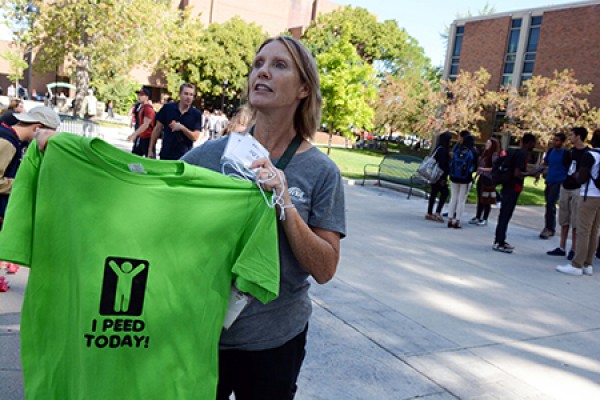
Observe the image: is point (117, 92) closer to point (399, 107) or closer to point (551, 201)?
point (399, 107)

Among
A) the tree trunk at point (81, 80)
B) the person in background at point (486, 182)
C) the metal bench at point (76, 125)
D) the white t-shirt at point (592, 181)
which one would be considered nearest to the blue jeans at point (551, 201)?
the person in background at point (486, 182)

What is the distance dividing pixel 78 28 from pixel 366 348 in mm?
20889

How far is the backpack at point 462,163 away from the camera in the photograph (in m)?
9.63

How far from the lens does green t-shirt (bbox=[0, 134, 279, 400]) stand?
1.53 metres

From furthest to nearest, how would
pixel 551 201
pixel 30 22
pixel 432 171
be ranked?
1. pixel 30 22
2. pixel 432 171
3. pixel 551 201

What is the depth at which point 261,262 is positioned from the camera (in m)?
1.61

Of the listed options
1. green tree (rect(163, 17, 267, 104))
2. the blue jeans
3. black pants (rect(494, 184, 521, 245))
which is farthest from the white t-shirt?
green tree (rect(163, 17, 267, 104))

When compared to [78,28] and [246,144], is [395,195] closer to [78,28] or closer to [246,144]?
[246,144]

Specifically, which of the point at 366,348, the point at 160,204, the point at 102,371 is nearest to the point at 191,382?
the point at 102,371

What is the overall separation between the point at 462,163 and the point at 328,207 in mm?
8435

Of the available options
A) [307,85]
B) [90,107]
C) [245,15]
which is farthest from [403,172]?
[245,15]

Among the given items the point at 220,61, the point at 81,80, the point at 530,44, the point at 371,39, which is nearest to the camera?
the point at 81,80

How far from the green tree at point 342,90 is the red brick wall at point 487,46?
1729 cm

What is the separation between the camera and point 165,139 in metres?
7.67
